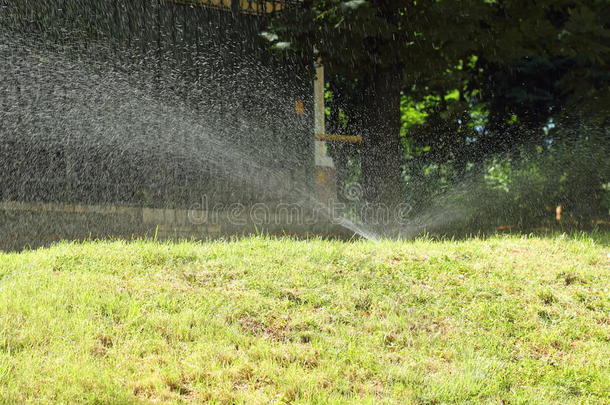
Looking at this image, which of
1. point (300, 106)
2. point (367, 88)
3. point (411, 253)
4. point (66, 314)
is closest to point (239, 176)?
point (300, 106)

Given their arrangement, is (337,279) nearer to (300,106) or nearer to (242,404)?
(242,404)

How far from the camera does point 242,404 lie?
418 cm

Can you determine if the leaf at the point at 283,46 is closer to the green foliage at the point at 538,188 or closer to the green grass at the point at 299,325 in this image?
the green grass at the point at 299,325

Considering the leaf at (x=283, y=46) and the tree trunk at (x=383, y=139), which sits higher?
the leaf at (x=283, y=46)

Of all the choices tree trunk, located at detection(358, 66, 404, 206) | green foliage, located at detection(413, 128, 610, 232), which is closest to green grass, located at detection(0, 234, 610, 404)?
tree trunk, located at detection(358, 66, 404, 206)

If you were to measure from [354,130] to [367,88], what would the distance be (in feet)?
11.3

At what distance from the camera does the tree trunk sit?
10797 millimetres

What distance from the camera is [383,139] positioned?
10.9 metres

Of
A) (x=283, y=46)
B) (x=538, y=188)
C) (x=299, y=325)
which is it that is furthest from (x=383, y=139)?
(x=299, y=325)

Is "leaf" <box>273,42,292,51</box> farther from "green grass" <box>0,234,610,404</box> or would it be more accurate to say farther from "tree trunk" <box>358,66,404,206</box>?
"green grass" <box>0,234,610,404</box>

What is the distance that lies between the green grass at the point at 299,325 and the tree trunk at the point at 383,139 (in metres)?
3.47

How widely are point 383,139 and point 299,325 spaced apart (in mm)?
6021

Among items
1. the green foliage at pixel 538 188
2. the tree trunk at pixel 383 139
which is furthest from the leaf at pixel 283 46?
the green foliage at pixel 538 188

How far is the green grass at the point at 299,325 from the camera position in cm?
444
